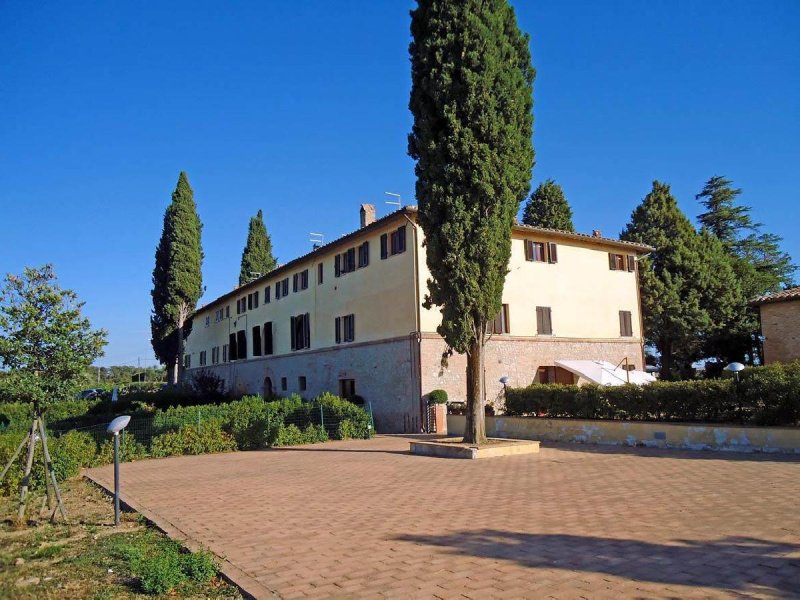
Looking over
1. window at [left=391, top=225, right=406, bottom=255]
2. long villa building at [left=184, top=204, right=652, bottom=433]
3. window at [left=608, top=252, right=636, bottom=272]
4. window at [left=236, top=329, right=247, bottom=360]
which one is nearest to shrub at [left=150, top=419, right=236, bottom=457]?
long villa building at [left=184, top=204, right=652, bottom=433]

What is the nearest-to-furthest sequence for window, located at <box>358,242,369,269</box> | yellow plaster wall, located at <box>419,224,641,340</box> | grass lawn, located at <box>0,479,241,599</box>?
1. grass lawn, located at <box>0,479,241,599</box>
2. yellow plaster wall, located at <box>419,224,641,340</box>
3. window, located at <box>358,242,369,269</box>

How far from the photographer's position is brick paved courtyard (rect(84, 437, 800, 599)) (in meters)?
5.34

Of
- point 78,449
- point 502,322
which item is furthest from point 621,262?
point 78,449

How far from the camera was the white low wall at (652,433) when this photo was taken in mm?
12891

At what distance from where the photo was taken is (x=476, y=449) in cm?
1491

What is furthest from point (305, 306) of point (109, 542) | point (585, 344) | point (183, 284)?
point (109, 542)

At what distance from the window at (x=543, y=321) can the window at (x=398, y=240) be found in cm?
683

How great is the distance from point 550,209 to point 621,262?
1248 centimetres

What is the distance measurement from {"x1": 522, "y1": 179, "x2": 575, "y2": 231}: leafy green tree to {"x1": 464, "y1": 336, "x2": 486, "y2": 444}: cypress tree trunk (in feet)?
88.4

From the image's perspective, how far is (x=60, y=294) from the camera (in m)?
10.0

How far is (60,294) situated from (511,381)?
60.8 feet

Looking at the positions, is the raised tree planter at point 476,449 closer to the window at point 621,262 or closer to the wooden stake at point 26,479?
the wooden stake at point 26,479

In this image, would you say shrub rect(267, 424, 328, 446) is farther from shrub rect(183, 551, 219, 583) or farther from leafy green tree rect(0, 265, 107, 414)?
shrub rect(183, 551, 219, 583)

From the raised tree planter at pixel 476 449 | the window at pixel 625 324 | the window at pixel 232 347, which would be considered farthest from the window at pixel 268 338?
the raised tree planter at pixel 476 449
